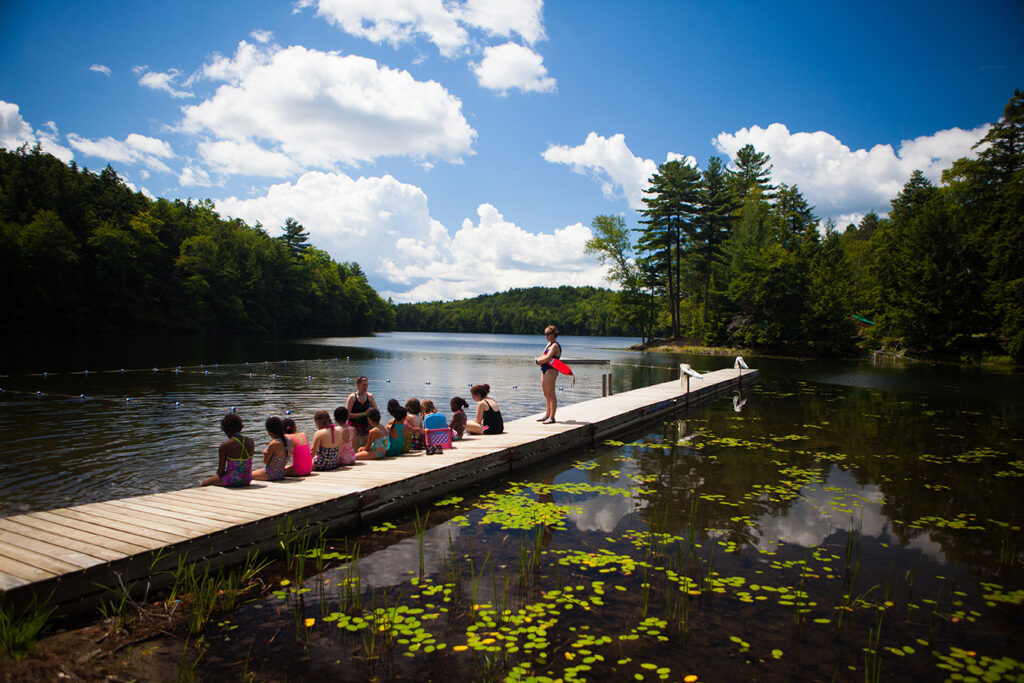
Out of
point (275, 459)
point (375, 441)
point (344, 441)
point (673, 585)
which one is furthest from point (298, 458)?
point (673, 585)

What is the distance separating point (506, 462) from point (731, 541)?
4.30 m

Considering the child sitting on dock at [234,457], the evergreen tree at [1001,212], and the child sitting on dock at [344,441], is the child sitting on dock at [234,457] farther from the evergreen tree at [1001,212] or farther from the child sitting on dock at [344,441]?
the evergreen tree at [1001,212]

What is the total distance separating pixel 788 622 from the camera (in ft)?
15.6

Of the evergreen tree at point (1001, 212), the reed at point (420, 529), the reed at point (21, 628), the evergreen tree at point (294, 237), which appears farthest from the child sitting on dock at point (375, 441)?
the evergreen tree at point (294, 237)

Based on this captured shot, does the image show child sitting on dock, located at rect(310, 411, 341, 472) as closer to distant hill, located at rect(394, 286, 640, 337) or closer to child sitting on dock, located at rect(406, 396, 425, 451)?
child sitting on dock, located at rect(406, 396, 425, 451)

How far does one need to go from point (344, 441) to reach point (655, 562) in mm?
5006

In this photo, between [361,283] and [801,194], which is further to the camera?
[361,283]

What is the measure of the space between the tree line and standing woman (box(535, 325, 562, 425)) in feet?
135

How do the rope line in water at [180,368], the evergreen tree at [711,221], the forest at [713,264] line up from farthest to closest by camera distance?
the evergreen tree at [711,221], the forest at [713,264], the rope line in water at [180,368]

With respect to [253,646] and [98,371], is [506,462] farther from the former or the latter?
[98,371]

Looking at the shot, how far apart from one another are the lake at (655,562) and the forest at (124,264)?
51.1 m

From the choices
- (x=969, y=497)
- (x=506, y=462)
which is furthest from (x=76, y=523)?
(x=969, y=497)

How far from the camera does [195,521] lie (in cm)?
557

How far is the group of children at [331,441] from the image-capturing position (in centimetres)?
707
